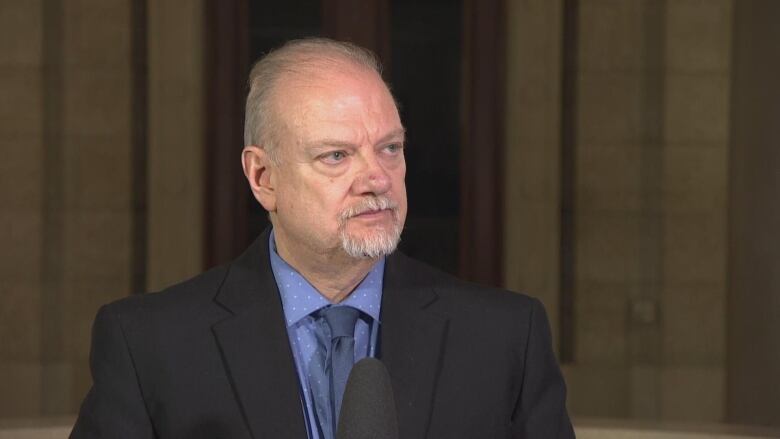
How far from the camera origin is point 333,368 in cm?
176

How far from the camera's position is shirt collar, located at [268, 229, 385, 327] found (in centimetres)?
182

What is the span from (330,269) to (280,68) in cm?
28

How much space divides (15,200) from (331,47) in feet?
11.8

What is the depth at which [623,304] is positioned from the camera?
17.2 feet

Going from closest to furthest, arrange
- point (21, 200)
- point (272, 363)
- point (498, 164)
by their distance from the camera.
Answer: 1. point (272, 363)
2. point (21, 200)
3. point (498, 164)

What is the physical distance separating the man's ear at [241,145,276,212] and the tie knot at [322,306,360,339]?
0.55 ft

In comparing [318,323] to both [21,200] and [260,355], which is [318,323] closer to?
[260,355]

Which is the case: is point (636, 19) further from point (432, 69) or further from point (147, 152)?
point (147, 152)

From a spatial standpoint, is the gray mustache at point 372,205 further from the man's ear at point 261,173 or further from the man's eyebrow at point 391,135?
the man's ear at point 261,173

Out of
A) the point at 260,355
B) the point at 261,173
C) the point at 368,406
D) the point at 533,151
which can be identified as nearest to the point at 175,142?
the point at 533,151

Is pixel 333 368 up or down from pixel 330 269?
down

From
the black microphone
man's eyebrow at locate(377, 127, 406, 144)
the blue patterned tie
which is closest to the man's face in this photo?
man's eyebrow at locate(377, 127, 406, 144)

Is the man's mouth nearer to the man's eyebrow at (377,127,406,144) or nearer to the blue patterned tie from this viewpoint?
the man's eyebrow at (377,127,406,144)

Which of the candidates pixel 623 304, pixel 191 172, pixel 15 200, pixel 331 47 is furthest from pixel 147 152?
pixel 331 47
